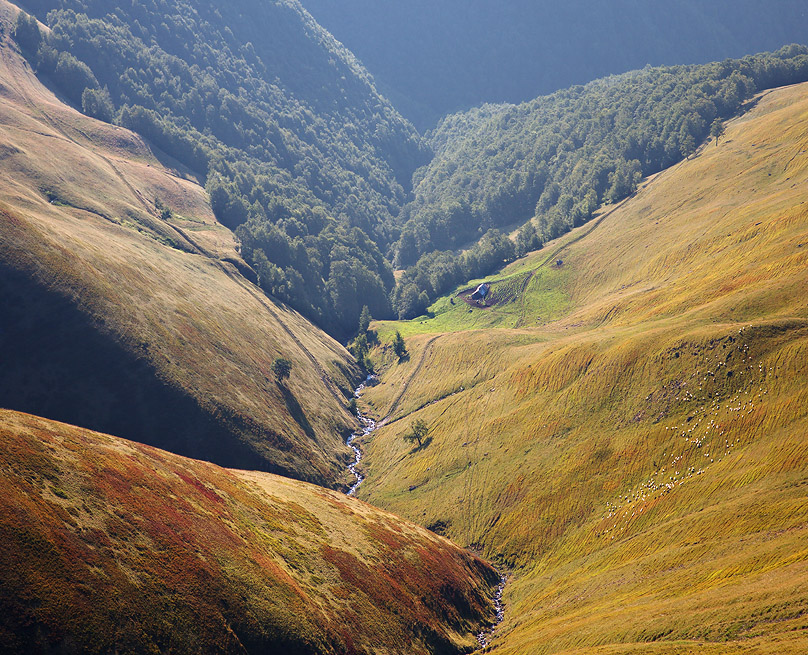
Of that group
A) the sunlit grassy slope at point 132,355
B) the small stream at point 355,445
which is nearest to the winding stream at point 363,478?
the small stream at point 355,445

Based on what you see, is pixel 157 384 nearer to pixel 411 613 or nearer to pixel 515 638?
pixel 411 613

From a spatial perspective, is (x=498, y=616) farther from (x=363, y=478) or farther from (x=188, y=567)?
(x=363, y=478)

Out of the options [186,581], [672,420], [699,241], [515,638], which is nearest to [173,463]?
[186,581]

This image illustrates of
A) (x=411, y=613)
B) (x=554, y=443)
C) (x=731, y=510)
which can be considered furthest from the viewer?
(x=554, y=443)

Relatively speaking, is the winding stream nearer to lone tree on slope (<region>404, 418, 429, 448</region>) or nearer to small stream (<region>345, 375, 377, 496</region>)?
small stream (<region>345, 375, 377, 496</region>)

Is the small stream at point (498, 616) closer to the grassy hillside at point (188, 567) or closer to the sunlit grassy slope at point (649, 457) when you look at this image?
the grassy hillside at point (188, 567)

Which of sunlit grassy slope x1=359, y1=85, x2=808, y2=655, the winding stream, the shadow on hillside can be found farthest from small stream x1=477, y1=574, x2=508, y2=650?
the shadow on hillside
